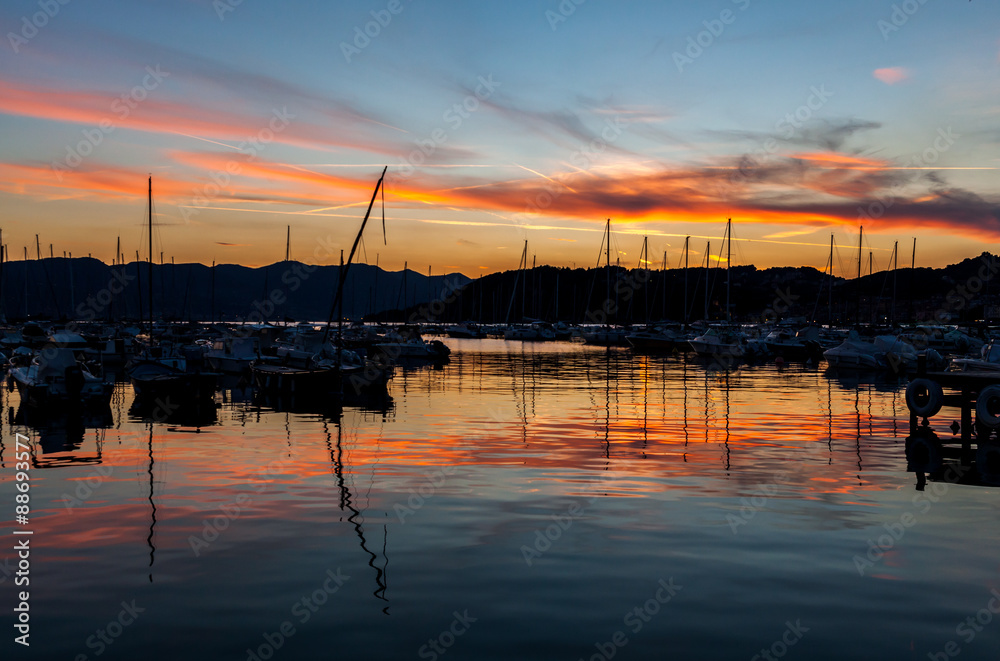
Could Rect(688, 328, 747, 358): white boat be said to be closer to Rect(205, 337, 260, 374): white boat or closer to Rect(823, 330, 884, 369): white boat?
Rect(823, 330, 884, 369): white boat

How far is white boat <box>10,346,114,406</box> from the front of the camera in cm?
3709

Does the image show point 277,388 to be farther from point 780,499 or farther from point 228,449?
point 780,499

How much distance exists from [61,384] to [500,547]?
30.5m

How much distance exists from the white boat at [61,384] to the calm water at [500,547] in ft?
A: 28.1

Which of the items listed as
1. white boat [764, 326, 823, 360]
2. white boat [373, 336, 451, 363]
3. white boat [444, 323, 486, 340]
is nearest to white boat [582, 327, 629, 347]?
white boat [764, 326, 823, 360]

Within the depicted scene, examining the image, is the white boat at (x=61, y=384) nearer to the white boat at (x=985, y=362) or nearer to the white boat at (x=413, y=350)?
the white boat at (x=985, y=362)

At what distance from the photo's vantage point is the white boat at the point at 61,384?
3709cm

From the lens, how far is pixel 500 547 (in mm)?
14180

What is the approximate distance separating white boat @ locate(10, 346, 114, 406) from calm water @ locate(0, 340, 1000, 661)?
8576 mm

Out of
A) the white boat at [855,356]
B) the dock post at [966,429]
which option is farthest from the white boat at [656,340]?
the dock post at [966,429]

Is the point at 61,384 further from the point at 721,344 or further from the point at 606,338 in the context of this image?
the point at 606,338

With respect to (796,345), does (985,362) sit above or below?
above

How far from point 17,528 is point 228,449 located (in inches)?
415

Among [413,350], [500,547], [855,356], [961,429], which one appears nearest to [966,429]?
[961,429]
